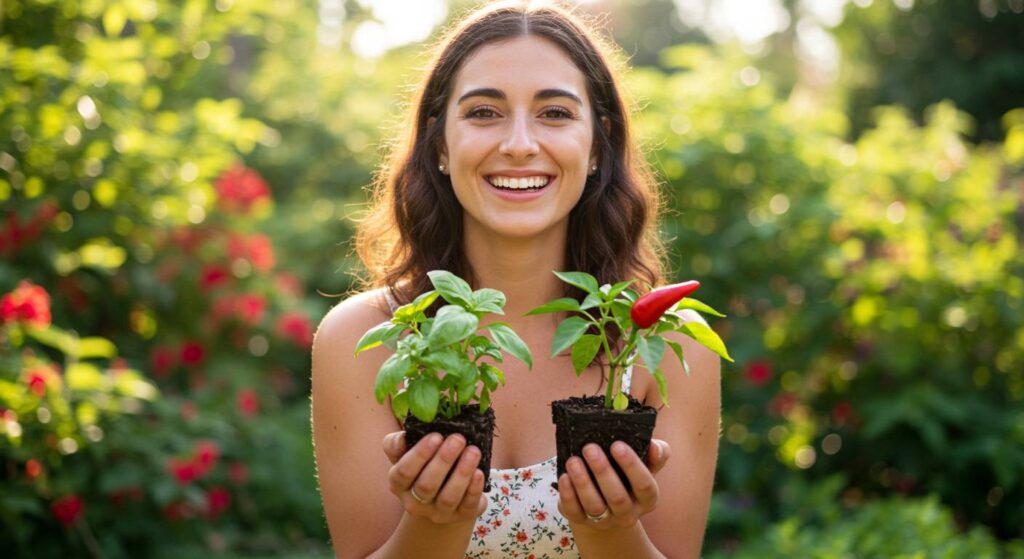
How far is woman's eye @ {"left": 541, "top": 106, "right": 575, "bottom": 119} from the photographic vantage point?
243cm

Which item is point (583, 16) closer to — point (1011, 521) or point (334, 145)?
point (1011, 521)

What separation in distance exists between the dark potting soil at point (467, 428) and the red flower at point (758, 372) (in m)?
3.28

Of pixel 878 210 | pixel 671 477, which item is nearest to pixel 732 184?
pixel 878 210

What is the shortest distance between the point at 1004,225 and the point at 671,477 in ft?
11.8

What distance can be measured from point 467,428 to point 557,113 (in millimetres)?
863

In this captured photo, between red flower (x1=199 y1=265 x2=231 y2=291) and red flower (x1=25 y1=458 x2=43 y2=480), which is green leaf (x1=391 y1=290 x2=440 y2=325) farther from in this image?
red flower (x1=199 y1=265 x2=231 y2=291)

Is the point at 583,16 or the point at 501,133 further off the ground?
the point at 583,16

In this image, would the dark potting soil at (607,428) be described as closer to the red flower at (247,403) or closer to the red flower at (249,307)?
the red flower at (247,403)

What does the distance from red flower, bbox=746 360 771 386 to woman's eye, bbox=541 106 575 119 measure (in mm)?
2913

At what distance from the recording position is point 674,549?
2471mm

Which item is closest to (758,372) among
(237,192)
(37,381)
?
(237,192)

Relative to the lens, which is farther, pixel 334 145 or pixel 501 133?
pixel 334 145

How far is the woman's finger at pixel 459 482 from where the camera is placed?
188 cm

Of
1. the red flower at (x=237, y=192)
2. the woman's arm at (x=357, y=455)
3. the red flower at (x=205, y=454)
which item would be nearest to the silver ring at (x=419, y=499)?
the woman's arm at (x=357, y=455)
